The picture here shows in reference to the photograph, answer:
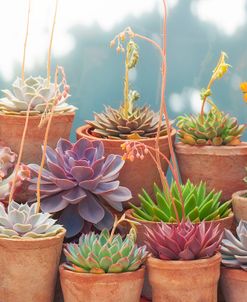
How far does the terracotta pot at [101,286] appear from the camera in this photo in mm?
2197

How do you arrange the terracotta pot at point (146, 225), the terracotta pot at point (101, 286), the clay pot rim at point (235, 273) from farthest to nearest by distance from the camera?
the terracotta pot at point (146, 225) < the clay pot rim at point (235, 273) < the terracotta pot at point (101, 286)

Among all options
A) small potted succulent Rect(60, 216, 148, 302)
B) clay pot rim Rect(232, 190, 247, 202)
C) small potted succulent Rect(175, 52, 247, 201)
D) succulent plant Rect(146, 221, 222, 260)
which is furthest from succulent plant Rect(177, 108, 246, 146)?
small potted succulent Rect(60, 216, 148, 302)

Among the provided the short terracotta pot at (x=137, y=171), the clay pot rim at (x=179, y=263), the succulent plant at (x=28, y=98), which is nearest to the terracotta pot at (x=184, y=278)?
the clay pot rim at (x=179, y=263)

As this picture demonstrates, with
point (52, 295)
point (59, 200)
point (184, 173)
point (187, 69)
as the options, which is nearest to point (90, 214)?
point (59, 200)

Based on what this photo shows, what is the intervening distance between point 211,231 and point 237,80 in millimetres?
823

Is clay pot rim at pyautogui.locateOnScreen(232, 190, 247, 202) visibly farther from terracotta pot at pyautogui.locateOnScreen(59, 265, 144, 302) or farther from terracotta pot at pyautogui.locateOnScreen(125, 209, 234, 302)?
terracotta pot at pyautogui.locateOnScreen(59, 265, 144, 302)

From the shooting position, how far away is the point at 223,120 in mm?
2646

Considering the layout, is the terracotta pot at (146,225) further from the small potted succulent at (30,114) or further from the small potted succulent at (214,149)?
the small potted succulent at (30,114)

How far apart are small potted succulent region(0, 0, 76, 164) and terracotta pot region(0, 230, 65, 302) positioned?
395 millimetres

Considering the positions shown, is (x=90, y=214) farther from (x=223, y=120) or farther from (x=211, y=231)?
(x=223, y=120)

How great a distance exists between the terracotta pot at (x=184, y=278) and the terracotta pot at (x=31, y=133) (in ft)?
1.82

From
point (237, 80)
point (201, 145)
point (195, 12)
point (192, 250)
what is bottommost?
point (192, 250)

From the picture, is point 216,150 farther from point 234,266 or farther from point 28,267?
point 28,267

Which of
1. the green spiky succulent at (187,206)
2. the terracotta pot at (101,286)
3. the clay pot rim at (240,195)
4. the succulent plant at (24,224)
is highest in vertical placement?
the clay pot rim at (240,195)
